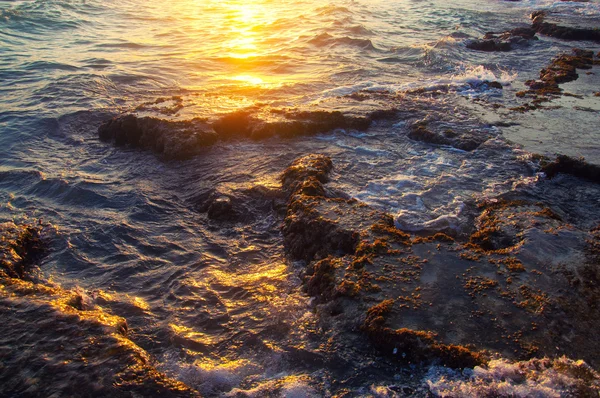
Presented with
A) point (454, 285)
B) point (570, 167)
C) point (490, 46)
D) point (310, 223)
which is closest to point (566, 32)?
point (490, 46)

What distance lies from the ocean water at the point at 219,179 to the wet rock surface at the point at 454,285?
0.90 ft

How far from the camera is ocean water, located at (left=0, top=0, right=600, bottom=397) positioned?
367cm

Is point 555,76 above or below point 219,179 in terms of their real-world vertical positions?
above

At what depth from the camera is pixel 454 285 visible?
4.16m

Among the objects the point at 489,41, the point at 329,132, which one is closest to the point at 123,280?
the point at 329,132

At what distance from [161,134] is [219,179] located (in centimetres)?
183

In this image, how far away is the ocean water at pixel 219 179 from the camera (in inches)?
145

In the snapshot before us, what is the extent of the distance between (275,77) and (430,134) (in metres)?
5.86

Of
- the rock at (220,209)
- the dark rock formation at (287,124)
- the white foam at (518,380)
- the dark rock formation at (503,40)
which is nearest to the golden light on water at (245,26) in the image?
the dark rock formation at (287,124)

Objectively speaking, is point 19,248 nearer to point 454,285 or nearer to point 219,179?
point 219,179

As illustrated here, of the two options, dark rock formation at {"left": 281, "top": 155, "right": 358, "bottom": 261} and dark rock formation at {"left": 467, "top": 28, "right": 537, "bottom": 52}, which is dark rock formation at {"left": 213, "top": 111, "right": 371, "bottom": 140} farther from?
dark rock formation at {"left": 467, "top": 28, "right": 537, "bottom": 52}

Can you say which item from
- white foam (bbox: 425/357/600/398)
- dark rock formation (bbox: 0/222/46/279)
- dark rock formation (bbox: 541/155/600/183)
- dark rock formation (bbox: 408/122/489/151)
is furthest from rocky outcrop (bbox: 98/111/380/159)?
white foam (bbox: 425/357/600/398)

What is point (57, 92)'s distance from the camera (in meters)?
11.1

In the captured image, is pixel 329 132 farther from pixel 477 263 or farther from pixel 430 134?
pixel 477 263
